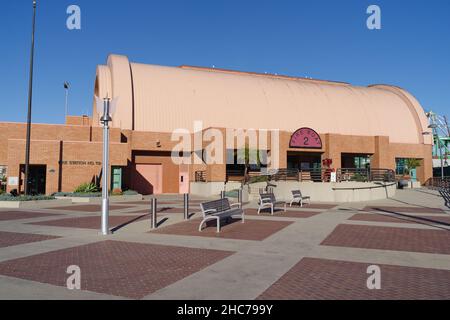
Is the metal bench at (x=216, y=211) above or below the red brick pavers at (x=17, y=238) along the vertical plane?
above

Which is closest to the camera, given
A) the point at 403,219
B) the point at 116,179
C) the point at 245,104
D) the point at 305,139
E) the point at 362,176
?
the point at 403,219

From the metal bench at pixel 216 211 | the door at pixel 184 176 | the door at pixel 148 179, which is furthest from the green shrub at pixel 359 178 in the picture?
the door at pixel 148 179

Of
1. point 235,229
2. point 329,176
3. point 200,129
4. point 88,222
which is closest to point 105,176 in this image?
point 88,222

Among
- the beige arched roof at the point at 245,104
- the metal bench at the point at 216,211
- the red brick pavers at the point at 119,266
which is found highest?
the beige arched roof at the point at 245,104

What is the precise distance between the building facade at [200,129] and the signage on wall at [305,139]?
10 cm

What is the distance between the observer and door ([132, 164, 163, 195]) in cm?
3358

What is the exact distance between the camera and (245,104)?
3997 cm

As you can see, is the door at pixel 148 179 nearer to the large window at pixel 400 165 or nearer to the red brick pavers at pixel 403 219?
the red brick pavers at pixel 403 219

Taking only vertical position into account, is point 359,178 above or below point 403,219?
above

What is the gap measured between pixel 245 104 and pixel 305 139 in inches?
320

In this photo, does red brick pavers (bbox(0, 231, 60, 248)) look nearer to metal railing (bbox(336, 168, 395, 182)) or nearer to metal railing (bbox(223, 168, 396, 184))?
metal railing (bbox(223, 168, 396, 184))

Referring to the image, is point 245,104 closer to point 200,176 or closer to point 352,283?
A: point 200,176

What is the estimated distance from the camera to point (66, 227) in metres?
11.3

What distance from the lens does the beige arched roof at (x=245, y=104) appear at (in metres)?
36.0
